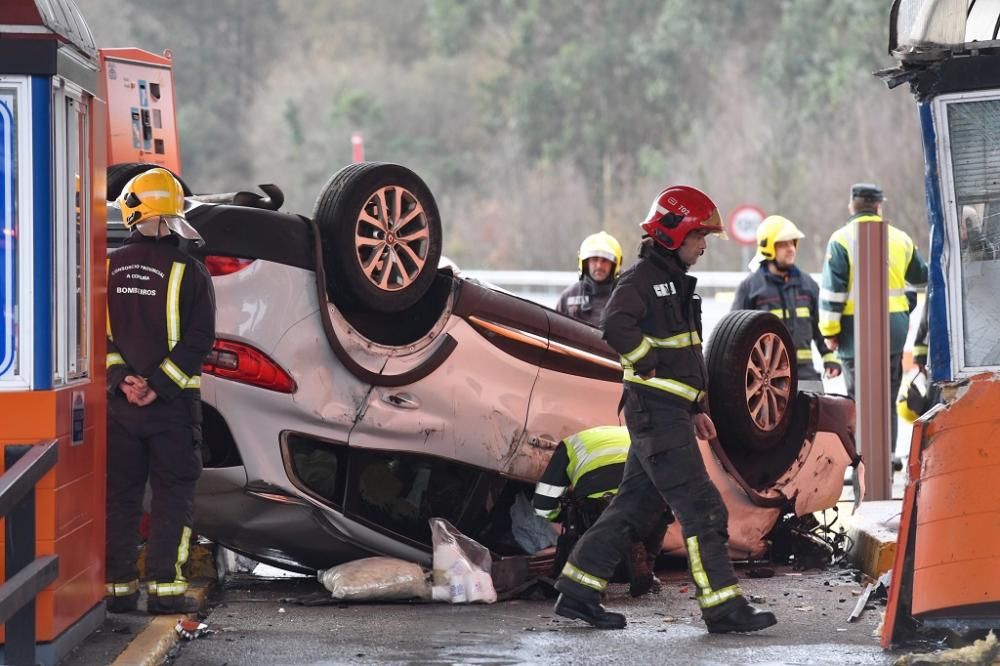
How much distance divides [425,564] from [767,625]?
163cm

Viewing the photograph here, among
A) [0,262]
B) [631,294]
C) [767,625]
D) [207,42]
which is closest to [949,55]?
[631,294]

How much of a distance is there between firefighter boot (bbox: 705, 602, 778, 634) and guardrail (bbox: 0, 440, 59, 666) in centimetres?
262

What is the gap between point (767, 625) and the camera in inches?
259

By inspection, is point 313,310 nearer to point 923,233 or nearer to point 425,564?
point 425,564

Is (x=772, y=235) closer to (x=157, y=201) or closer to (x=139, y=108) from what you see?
(x=139, y=108)

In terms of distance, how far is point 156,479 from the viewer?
6680mm

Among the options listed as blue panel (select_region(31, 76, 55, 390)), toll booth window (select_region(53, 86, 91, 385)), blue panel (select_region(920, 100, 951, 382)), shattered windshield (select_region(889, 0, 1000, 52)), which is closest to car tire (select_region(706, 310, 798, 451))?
blue panel (select_region(920, 100, 951, 382))

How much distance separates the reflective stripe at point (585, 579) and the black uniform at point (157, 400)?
5.16 ft

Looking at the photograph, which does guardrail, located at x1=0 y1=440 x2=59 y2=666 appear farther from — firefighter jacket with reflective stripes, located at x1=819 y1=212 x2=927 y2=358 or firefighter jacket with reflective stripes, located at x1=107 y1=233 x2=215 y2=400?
firefighter jacket with reflective stripes, located at x1=819 y1=212 x2=927 y2=358

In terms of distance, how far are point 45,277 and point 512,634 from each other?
2.29 m

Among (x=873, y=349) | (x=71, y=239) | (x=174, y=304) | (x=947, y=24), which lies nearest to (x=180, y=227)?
(x=174, y=304)

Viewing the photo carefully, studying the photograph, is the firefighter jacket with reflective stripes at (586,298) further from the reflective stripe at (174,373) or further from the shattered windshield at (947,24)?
the shattered windshield at (947,24)

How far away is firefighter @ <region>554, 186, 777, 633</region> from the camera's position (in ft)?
22.0

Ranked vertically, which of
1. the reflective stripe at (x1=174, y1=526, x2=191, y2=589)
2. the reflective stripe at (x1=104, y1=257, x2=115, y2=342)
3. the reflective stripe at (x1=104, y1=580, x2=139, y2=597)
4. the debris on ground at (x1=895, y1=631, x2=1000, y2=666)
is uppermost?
the reflective stripe at (x1=104, y1=257, x2=115, y2=342)
